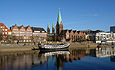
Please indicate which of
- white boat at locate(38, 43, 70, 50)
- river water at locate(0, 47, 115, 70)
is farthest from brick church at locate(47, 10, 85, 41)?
river water at locate(0, 47, 115, 70)

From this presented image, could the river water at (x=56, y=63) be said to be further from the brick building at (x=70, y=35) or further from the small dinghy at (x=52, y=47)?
the brick building at (x=70, y=35)

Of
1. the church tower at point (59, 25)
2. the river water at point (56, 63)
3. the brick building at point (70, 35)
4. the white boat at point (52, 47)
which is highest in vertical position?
the church tower at point (59, 25)

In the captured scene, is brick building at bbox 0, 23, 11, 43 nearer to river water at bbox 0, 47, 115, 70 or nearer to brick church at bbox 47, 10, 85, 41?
river water at bbox 0, 47, 115, 70

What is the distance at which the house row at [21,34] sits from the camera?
92.6 m

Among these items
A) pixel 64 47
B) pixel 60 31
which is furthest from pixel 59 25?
pixel 64 47

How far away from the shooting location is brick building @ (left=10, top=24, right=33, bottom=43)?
99.9 metres

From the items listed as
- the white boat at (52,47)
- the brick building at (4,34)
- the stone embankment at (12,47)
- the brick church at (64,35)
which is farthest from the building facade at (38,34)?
the stone embankment at (12,47)

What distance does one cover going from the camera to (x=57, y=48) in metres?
91.9

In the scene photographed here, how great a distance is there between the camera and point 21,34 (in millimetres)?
103875

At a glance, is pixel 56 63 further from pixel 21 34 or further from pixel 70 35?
pixel 70 35

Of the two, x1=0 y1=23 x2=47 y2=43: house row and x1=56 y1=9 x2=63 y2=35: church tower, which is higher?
x1=56 y1=9 x2=63 y2=35: church tower

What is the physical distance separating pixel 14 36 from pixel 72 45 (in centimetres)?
4482

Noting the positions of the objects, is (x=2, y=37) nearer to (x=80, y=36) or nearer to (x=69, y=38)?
(x=69, y=38)

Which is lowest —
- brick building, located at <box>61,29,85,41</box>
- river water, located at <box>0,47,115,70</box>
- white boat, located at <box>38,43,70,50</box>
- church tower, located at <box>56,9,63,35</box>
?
river water, located at <box>0,47,115,70</box>
